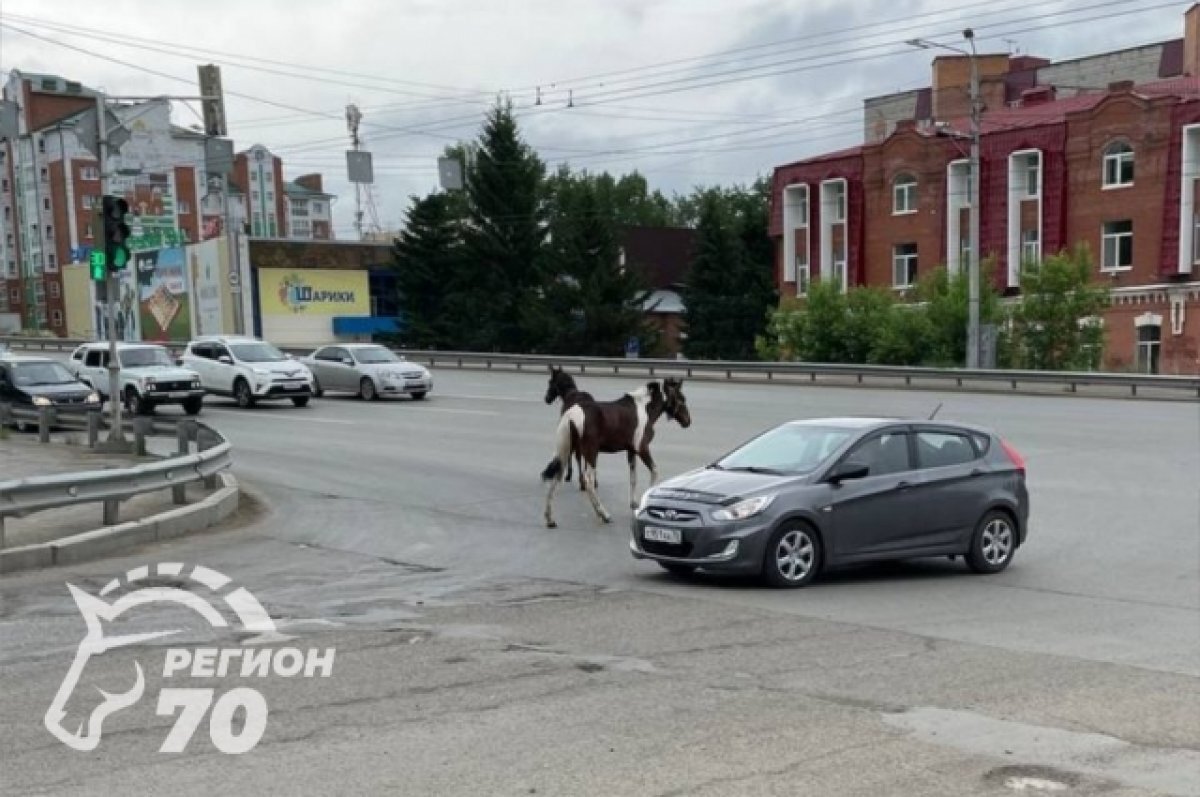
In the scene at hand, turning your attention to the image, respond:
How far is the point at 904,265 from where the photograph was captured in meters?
64.6

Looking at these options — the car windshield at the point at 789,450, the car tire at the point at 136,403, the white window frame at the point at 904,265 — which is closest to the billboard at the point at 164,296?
the white window frame at the point at 904,265

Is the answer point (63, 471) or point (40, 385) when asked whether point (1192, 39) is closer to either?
point (40, 385)

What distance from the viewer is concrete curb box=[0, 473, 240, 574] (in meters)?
11.7

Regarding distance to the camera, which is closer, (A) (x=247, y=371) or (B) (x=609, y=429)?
(B) (x=609, y=429)

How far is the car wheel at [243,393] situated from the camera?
33.6 m

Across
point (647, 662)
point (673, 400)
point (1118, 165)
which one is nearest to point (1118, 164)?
point (1118, 165)

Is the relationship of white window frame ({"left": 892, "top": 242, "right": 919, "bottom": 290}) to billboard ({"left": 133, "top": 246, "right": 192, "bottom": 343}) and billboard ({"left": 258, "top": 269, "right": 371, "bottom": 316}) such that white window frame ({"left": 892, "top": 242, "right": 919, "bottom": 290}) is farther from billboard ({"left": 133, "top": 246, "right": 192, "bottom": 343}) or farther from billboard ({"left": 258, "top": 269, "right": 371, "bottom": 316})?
billboard ({"left": 133, "top": 246, "right": 192, "bottom": 343})

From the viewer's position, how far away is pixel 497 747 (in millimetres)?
6312

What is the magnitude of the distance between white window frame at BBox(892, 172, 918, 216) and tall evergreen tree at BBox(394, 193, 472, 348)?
2414 cm

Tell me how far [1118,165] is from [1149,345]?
8.11m

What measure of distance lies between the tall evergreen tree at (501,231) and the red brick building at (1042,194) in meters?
13.8

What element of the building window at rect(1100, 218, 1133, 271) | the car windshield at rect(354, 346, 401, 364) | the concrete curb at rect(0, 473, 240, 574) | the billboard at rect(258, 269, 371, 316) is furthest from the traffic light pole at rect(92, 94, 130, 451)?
the billboard at rect(258, 269, 371, 316)

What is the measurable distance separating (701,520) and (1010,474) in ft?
12.3

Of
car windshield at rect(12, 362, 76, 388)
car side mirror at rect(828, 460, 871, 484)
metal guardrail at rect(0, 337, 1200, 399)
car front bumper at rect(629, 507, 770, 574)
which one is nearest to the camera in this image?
car front bumper at rect(629, 507, 770, 574)
